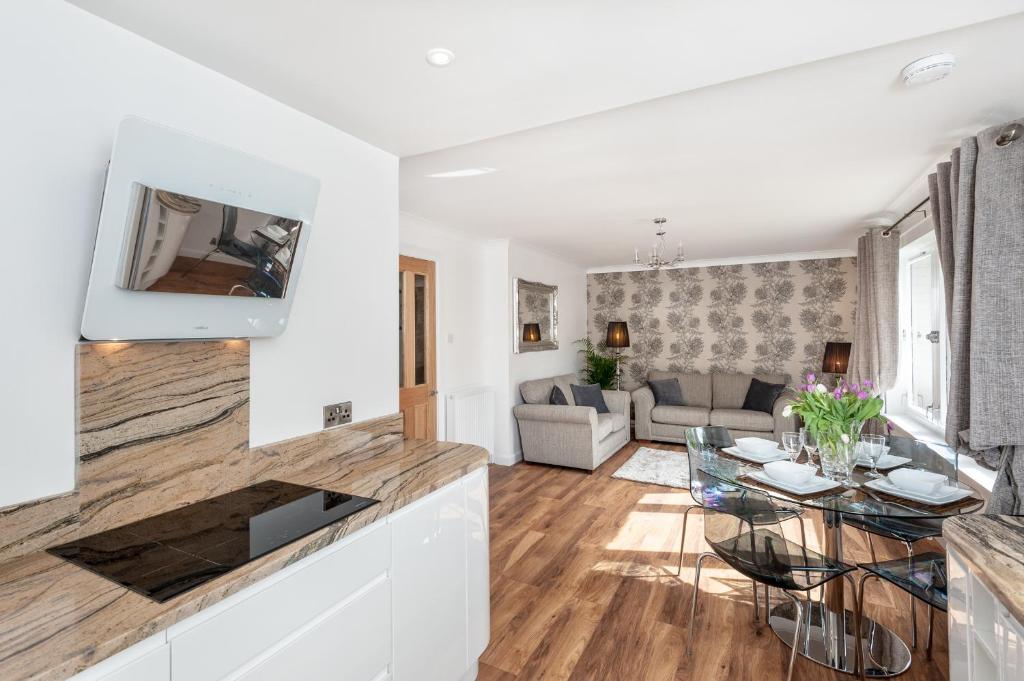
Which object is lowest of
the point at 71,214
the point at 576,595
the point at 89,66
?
the point at 576,595

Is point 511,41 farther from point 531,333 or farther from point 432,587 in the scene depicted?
point 531,333

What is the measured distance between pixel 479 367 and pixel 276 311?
129 inches

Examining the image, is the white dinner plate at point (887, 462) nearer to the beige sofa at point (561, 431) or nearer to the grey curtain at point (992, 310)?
the grey curtain at point (992, 310)

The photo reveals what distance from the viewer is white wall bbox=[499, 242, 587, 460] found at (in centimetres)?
505

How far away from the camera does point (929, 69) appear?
1.68 meters

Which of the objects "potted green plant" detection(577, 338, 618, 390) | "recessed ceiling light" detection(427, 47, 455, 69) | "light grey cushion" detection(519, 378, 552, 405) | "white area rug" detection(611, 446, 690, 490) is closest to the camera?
"recessed ceiling light" detection(427, 47, 455, 69)

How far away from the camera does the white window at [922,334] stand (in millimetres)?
3482

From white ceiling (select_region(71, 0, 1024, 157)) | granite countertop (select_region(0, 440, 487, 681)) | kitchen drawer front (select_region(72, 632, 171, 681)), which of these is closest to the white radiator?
granite countertop (select_region(0, 440, 487, 681))

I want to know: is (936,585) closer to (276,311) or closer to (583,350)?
(276,311)

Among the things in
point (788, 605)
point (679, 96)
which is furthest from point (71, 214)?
point (788, 605)

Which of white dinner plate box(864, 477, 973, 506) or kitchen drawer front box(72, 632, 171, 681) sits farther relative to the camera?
white dinner plate box(864, 477, 973, 506)

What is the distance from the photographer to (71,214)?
1.26 metres

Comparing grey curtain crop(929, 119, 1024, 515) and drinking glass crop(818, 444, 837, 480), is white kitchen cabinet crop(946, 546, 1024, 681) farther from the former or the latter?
grey curtain crop(929, 119, 1024, 515)

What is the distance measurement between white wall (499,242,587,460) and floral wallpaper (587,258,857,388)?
1.38 ft
